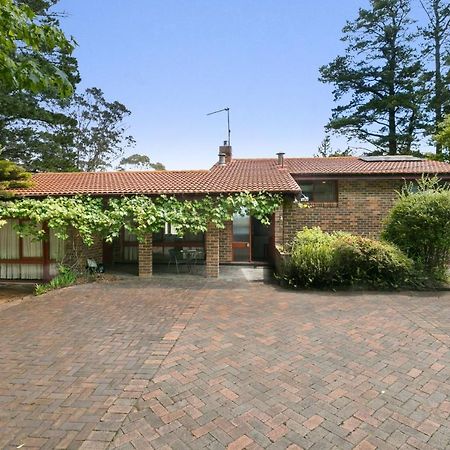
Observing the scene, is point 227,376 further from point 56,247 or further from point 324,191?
point 324,191

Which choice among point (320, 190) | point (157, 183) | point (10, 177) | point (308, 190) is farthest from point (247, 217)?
point (10, 177)

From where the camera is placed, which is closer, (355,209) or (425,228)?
(425,228)

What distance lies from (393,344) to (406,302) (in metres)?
2.65

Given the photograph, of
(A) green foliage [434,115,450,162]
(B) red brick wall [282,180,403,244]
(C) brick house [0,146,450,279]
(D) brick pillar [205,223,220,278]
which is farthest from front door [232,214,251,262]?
(A) green foliage [434,115,450,162]

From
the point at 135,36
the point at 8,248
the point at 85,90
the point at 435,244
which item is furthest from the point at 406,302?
the point at 85,90

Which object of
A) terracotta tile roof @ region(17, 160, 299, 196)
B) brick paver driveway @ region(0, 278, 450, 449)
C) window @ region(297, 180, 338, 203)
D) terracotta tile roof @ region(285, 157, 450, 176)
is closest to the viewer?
brick paver driveway @ region(0, 278, 450, 449)

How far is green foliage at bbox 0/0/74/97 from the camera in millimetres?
3471

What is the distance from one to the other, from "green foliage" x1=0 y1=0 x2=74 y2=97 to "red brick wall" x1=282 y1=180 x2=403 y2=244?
9724 mm

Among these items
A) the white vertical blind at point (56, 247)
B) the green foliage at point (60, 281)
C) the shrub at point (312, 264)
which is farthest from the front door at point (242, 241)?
the white vertical blind at point (56, 247)

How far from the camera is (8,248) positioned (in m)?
10.3

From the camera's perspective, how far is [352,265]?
8078 millimetres

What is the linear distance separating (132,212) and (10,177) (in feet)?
13.5

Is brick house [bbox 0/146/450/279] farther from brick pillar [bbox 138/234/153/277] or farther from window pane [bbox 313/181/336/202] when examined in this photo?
brick pillar [bbox 138/234/153/277]

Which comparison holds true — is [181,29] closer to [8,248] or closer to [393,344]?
[8,248]
